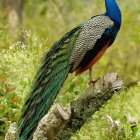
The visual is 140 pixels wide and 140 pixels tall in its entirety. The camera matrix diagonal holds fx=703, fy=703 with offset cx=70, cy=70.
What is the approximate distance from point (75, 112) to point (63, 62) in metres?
0.64

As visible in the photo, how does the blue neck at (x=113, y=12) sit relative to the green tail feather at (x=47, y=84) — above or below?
above

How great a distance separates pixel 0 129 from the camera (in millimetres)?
8766

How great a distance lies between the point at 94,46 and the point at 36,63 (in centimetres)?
155

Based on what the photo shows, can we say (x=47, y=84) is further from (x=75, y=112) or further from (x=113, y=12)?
(x=113, y=12)

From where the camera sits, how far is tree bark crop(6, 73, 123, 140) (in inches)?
277

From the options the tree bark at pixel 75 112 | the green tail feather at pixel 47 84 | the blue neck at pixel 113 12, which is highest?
the blue neck at pixel 113 12

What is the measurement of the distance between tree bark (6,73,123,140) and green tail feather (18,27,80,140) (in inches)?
3.7

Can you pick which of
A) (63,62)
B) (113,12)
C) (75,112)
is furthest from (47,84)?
(113,12)

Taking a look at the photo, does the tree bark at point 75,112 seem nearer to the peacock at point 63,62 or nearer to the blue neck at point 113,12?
the peacock at point 63,62

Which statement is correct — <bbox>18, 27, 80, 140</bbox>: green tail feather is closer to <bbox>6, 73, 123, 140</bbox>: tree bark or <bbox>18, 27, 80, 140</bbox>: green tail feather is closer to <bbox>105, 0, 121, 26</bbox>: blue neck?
<bbox>6, 73, 123, 140</bbox>: tree bark

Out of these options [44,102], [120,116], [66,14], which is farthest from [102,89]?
[66,14]

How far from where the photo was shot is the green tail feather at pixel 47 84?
7.16m

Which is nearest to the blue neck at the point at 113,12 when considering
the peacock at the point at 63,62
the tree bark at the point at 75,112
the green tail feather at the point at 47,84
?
the peacock at the point at 63,62

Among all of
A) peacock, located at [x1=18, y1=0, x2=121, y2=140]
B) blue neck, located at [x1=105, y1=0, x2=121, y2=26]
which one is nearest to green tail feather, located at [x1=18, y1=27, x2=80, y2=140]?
peacock, located at [x1=18, y1=0, x2=121, y2=140]
